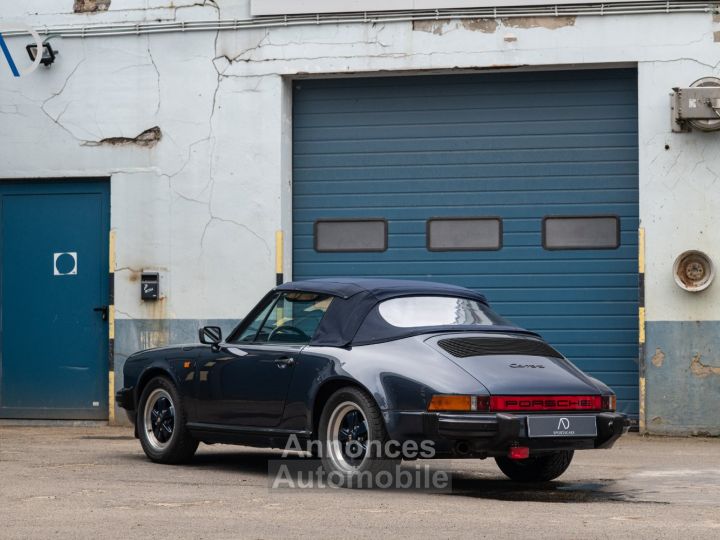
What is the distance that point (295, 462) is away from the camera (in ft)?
33.8

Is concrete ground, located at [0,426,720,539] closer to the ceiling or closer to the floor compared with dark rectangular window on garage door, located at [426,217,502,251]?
closer to the floor

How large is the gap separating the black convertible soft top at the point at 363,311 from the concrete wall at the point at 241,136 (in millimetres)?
5083

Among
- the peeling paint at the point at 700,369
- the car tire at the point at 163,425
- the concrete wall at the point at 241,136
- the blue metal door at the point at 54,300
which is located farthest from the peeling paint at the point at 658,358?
the blue metal door at the point at 54,300

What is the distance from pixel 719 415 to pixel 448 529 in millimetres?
7981

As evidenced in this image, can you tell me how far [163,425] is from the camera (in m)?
10.5

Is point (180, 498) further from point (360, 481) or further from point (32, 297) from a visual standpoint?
point (32, 297)

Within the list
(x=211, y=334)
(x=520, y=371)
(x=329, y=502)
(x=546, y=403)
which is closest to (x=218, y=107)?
(x=211, y=334)

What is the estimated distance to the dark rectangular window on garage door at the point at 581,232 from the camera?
584 inches

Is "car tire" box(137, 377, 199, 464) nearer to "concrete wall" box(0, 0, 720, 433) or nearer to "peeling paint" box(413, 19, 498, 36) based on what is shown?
"concrete wall" box(0, 0, 720, 433)

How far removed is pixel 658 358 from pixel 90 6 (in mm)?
7432

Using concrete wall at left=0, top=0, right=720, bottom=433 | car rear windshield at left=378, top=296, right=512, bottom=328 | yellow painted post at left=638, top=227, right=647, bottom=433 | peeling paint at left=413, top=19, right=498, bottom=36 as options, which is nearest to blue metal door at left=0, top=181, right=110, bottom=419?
concrete wall at left=0, top=0, right=720, bottom=433

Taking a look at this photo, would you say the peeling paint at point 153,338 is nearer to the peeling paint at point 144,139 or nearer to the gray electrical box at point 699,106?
the peeling paint at point 144,139

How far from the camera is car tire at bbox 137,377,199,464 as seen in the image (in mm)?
10258

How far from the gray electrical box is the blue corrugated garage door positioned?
66 centimetres
